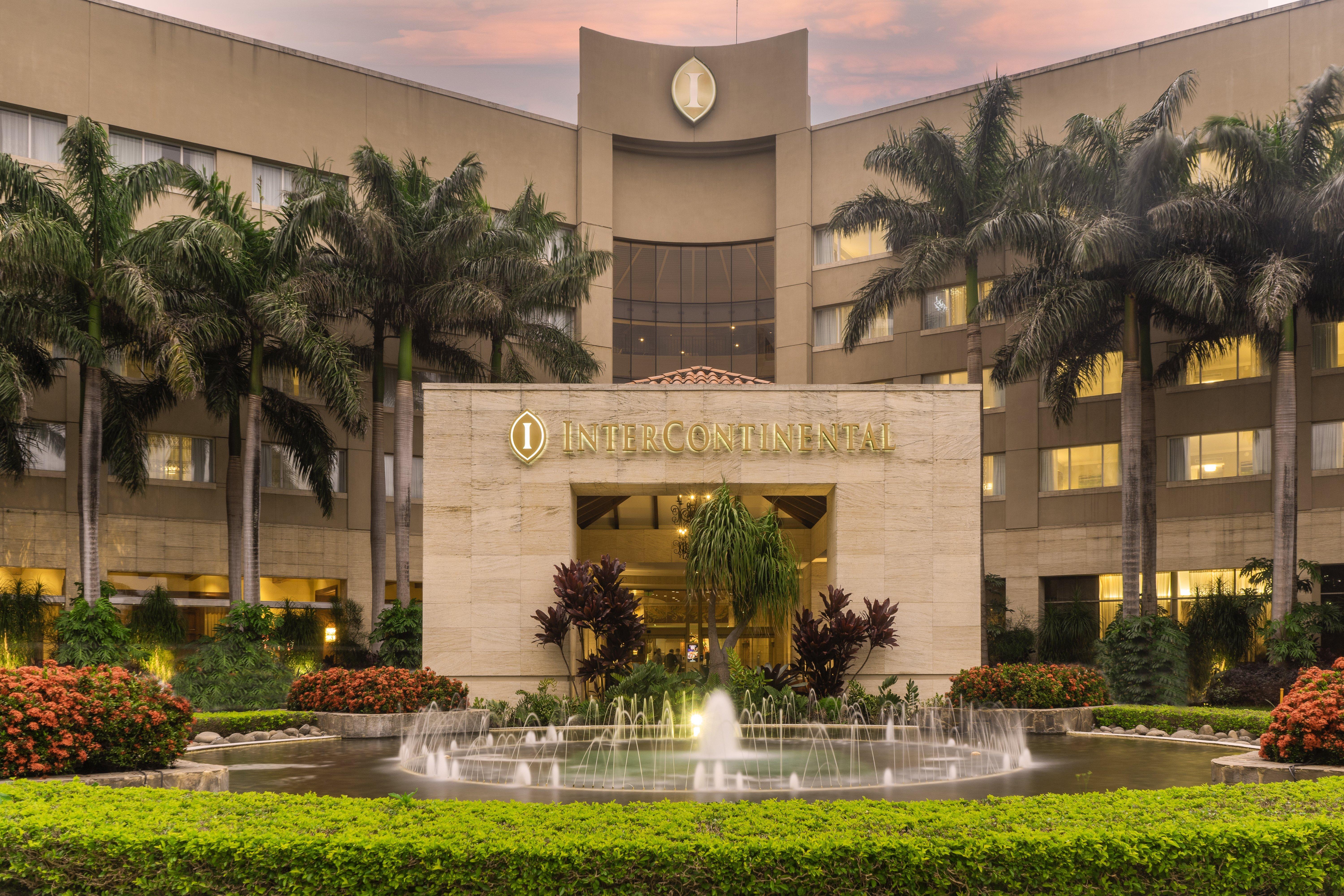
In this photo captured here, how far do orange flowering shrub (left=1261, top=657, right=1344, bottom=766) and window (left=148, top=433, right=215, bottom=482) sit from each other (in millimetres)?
32174

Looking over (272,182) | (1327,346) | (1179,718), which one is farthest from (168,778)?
(1327,346)

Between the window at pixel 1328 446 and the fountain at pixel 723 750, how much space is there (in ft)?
61.4

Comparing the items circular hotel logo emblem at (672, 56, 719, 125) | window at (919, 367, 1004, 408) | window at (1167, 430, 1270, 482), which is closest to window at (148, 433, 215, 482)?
circular hotel logo emblem at (672, 56, 719, 125)

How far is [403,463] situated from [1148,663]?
19403 mm

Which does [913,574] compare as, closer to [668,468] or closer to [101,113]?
[668,468]

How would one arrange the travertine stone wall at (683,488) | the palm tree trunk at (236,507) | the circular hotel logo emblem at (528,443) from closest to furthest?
the travertine stone wall at (683,488) → the circular hotel logo emblem at (528,443) → the palm tree trunk at (236,507)

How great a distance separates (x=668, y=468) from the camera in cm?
2288

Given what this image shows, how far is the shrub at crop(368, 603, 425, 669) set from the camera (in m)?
25.5

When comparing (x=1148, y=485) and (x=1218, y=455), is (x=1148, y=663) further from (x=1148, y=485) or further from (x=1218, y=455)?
(x=1218, y=455)

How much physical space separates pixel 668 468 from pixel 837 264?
890 inches

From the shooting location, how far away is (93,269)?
26312 mm

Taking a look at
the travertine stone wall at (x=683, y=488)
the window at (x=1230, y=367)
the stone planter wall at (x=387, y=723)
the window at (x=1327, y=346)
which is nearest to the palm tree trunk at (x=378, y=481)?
the travertine stone wall at (x=683, y=488)

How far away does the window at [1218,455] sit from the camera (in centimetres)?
3397

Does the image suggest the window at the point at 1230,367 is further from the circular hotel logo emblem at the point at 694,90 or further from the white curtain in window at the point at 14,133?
the white curtain in window at the point at 14,133
